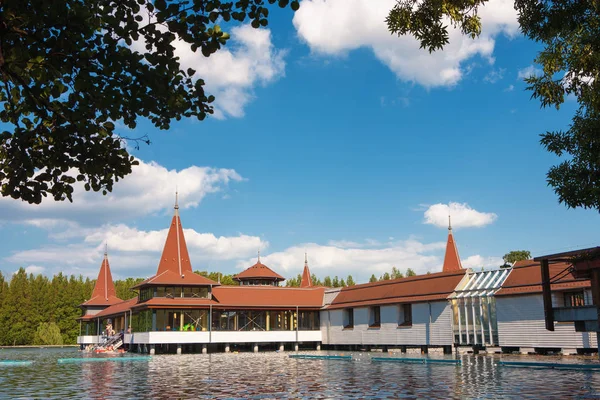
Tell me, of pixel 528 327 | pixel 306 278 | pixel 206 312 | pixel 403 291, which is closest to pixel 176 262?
pixel 206 312

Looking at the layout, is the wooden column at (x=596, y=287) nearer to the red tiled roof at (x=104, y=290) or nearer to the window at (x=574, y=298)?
the window at (x=574, y=298)

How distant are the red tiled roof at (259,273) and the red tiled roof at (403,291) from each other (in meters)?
12.6

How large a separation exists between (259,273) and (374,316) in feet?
65.1

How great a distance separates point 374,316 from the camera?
1907 inches

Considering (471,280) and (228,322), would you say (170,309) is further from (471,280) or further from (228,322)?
(471,280)

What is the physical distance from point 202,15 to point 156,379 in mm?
19181

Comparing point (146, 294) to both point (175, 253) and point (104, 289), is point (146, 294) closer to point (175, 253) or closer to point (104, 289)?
point (175, 253)

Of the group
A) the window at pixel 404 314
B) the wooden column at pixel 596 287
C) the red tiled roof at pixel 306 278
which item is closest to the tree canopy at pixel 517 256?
the red tiled roof at pixel 306 278

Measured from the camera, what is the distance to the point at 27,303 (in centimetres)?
8650

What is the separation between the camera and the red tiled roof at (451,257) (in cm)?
6275

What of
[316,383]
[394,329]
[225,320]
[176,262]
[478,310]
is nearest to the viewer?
[316,383]

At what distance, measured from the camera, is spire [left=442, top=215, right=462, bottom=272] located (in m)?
62.8

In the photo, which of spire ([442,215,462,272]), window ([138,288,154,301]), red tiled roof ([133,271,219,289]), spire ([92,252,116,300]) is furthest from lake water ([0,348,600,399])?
spire ([92,252,116,300])

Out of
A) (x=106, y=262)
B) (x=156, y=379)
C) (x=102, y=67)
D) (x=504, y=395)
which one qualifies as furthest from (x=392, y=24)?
(x=106, y=262)
